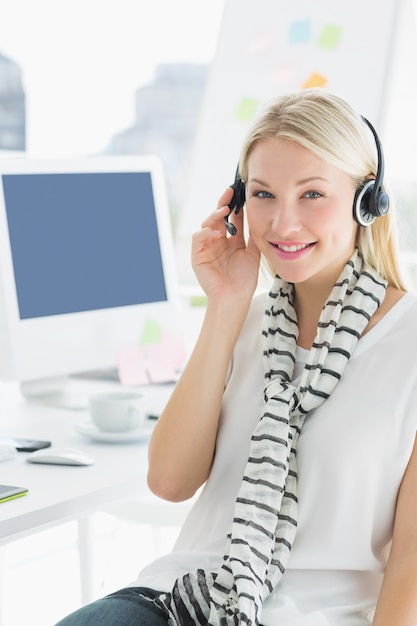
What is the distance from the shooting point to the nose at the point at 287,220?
4.55ft

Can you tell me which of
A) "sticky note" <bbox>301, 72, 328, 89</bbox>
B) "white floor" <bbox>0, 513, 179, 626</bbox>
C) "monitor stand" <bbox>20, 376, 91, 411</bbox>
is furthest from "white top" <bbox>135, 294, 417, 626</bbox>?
"sticky note" <bbox>301, 72, 328, 89</bbox>

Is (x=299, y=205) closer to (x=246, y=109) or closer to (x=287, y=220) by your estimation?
(x=287, y=220)

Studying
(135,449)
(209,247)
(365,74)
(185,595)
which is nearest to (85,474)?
(135,449)

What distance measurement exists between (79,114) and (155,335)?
1.97 m

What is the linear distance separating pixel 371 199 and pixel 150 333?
905 millimetres

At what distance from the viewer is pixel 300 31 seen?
3.17m

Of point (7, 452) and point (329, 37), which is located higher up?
point (329, 37)

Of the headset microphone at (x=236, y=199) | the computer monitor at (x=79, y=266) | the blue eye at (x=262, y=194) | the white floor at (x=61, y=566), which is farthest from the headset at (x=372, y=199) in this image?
the white floor at (x=61, y=566)

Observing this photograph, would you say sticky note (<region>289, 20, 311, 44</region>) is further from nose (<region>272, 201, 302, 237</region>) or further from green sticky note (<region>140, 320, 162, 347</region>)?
nose (<region>272, 201, 302, 237</region>)

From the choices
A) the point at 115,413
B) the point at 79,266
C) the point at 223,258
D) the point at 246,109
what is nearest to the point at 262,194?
the point at 223,258

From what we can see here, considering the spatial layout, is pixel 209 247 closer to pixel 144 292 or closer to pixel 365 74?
pixel 144 292

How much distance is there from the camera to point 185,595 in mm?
1330

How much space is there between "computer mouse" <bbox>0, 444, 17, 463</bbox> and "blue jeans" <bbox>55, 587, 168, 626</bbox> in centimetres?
37

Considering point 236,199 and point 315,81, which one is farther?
point 315,81
